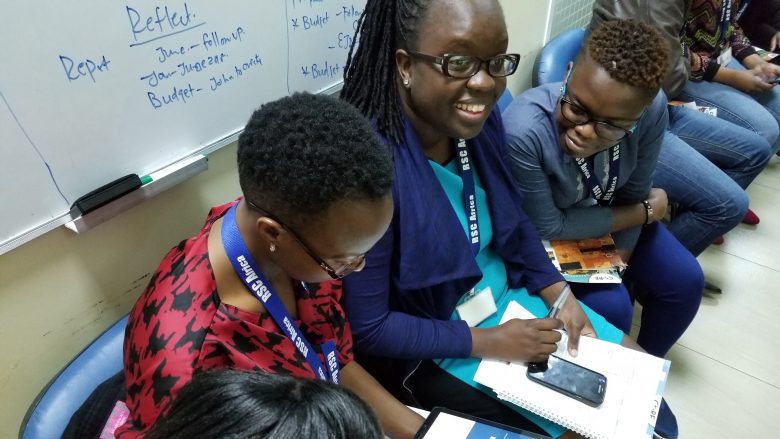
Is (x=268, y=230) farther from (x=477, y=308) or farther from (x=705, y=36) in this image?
(x=705, y=36)

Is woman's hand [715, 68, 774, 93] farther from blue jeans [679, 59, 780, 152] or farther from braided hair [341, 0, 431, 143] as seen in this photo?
braided hair [341, 0, 431, 143]

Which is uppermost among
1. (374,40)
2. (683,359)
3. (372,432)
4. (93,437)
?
(374,40)

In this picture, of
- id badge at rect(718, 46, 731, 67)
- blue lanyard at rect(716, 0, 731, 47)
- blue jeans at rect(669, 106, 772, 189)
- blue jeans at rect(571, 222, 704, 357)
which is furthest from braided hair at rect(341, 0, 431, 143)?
id badge at rect(718, 46, 731, 67)

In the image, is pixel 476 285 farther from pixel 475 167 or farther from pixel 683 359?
pixel 683 359

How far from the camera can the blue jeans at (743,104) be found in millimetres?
2012

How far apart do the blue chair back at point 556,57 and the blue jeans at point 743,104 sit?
27.3 inches

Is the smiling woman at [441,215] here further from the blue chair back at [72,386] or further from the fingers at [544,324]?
the blue chair back at [72,386]

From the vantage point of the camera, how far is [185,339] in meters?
0.61

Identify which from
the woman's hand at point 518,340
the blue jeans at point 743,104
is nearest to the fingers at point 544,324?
the woman's hand at point 518,340

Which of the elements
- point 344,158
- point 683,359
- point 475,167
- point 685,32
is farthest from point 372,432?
point 685,32

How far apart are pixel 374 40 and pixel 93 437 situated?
0.85 metres

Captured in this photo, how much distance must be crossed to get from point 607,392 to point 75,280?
1077 mm

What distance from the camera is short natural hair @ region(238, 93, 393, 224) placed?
60cm

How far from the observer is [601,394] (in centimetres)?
96
